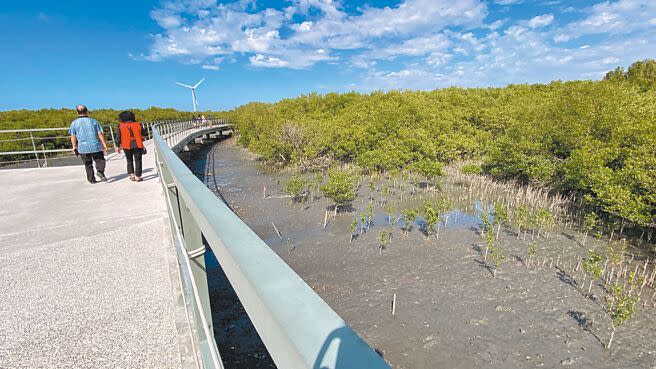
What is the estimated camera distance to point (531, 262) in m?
7.67

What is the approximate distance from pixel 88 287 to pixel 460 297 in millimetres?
6061

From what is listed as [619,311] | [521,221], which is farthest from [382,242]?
[619,311]

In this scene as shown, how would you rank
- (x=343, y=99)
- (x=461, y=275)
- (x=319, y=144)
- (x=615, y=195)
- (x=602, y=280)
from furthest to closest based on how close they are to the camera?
(x=343, y=99)
(x=319, y=144)
(x=615, y=195)
(x=461, y=275)
(x=602, y=280)

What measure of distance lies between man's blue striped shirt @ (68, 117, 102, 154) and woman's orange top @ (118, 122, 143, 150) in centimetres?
51

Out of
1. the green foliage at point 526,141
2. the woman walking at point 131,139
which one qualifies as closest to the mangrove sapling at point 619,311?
the green foliage at point 526,141

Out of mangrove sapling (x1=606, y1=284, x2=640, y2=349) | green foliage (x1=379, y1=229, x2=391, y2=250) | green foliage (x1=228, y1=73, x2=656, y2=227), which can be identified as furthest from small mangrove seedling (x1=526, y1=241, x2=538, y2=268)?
green foliage (x1=379, y1=229, x2=391, y2=250)

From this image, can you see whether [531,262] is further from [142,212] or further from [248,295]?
[248,295]

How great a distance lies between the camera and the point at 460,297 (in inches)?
260

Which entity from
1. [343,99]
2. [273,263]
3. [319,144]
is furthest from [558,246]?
[343,99]

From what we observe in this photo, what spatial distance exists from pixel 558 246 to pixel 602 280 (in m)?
1.61

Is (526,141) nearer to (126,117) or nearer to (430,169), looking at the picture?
(430,169)

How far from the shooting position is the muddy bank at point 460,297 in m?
5.23

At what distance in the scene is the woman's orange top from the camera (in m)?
7.23

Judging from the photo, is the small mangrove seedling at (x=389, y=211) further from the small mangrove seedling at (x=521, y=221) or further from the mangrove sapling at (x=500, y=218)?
the small mangrove seedling at (x=521, y=221)
